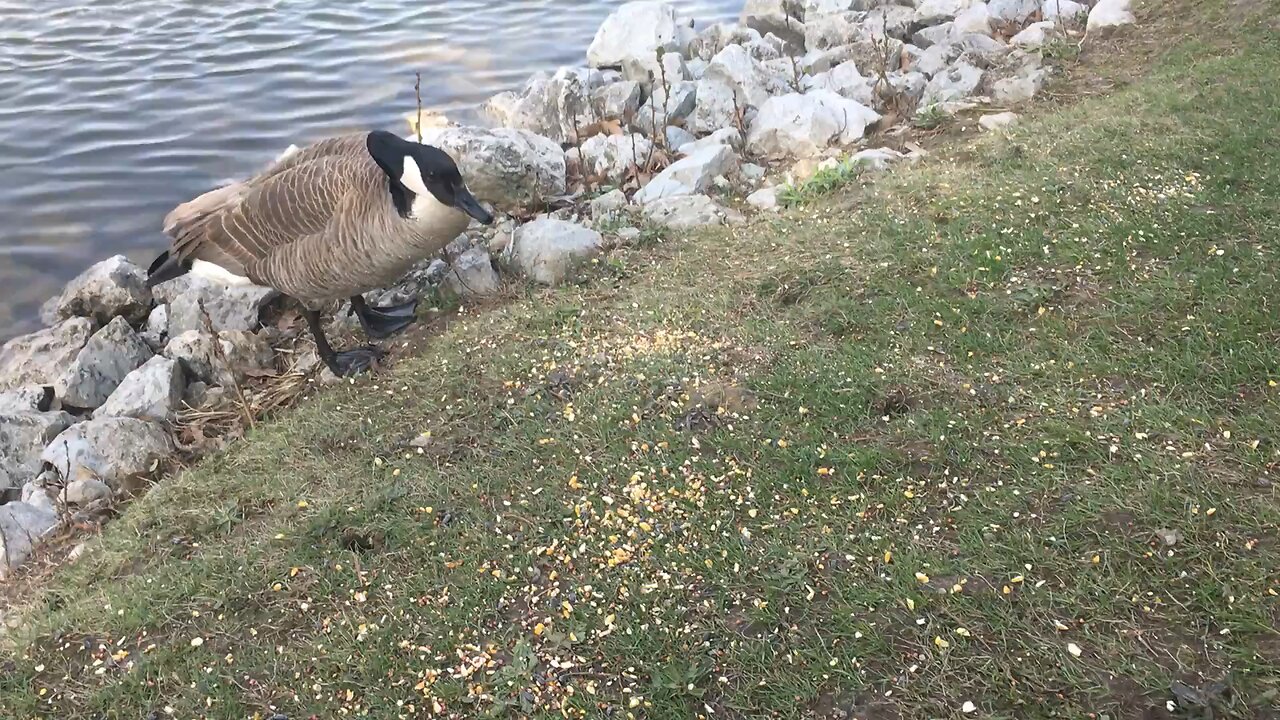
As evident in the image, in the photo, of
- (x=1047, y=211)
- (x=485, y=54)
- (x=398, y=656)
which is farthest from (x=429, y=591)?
(x=485, y=54)

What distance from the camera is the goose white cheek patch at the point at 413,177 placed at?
15.5ft

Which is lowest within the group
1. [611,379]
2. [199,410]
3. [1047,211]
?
[199,410]

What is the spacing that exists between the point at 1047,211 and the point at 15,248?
27.3 ft

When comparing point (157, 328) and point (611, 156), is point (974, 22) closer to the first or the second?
point (611, 156)

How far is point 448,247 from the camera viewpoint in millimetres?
6293

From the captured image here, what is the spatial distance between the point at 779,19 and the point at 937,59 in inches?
135

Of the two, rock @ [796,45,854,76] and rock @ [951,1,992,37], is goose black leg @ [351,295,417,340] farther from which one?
rock @ [951,1,992,37]

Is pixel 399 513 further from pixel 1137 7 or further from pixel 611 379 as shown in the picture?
pixel 1137 7

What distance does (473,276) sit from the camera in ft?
18.4

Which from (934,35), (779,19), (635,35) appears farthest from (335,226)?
(779,19)

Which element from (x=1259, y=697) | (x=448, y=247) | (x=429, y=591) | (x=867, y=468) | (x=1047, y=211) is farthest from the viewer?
(x=448, y=247)

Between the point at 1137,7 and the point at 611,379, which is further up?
the point at 1137,7

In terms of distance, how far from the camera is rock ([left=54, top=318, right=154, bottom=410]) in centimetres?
595

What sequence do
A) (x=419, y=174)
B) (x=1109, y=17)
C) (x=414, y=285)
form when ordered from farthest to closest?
(x=1109, y=17), (x=414, y=285), (x=419, y=174)
